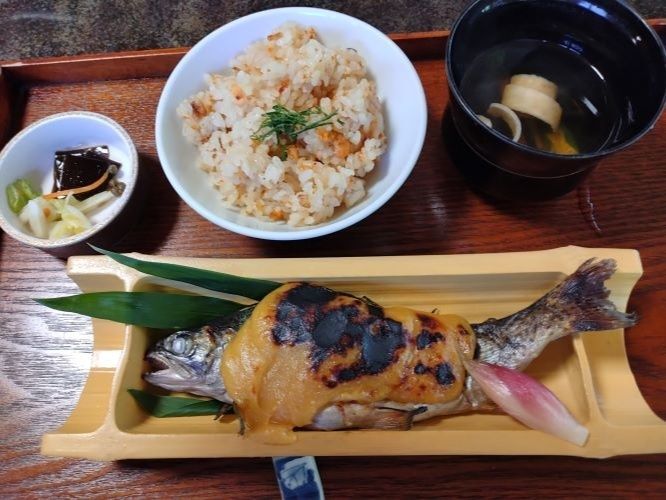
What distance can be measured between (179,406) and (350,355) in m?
0.46

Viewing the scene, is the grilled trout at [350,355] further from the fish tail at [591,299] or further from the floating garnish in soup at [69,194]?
the floating garnish in soup at [69,194]

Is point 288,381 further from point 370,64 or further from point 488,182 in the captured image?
point 370,64

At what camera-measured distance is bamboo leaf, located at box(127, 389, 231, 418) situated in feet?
4.54

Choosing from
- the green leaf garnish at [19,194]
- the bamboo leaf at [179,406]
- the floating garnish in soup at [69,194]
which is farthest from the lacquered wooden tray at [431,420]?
the green leaf garnish at [19,194]

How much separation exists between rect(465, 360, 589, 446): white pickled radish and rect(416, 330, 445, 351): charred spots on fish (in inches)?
4.1

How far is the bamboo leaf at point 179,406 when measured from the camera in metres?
1.38

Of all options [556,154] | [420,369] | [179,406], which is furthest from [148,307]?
[556,154]

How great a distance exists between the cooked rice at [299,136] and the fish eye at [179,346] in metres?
0.40

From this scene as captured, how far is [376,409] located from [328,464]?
232mm

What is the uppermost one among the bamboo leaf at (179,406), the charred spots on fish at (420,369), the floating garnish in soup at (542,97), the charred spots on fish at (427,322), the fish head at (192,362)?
the floating garnish in soup at (542,97)

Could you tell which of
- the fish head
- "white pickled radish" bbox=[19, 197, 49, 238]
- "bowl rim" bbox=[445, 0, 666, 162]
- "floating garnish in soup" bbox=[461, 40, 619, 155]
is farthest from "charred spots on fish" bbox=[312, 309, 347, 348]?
"white pickled radish" bbox=[19, 197, 49, 238]

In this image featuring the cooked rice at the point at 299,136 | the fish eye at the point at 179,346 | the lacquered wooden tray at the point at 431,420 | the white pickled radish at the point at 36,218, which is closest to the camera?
the lacquered wooden tray at the point at 431,420

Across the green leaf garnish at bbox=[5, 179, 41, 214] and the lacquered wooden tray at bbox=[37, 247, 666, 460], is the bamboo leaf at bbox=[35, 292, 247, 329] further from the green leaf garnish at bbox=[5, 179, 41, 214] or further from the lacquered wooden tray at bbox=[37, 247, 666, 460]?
the green leaf garnish at bbox=[5, 179, 41, 214]

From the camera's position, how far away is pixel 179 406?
1.39m
